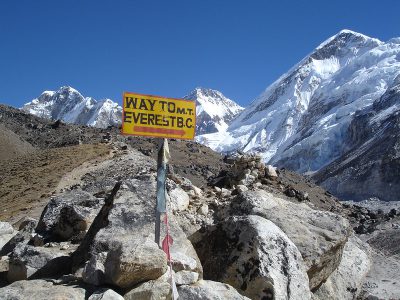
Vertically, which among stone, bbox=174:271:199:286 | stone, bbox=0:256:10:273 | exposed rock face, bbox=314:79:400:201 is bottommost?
stone, bbox=174:271:199:286

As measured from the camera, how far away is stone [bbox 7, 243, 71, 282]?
9000mm

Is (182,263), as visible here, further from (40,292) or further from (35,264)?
(35,264)

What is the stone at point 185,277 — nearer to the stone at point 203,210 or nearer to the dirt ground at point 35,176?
the stone at point 203,210

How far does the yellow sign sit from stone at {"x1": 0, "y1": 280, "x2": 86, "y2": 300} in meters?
2.48

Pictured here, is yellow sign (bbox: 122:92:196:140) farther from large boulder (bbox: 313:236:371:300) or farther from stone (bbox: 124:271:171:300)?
large boulder (bbox: 313:236:371:300)

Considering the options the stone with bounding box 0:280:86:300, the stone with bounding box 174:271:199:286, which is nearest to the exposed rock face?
the stone with bounding box 174:271:199:286

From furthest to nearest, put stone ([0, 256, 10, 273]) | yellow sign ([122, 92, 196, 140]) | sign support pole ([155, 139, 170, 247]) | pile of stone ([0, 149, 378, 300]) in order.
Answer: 1. stone ([0, 256, 10, 273])
2. sign support pole ([155, 139, 170, 247])
3. yellow sign ([122, 92, 196, 140])
4. pile of stone ([0, 149, 378, 300])

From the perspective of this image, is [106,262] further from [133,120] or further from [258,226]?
[258,226]

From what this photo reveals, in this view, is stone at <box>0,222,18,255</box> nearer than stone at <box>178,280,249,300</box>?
No

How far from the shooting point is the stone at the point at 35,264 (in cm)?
900

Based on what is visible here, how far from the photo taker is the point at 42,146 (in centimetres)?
5550

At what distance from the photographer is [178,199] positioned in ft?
43.2

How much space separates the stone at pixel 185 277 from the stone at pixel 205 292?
0.08 m

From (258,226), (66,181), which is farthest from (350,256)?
(66,181)
